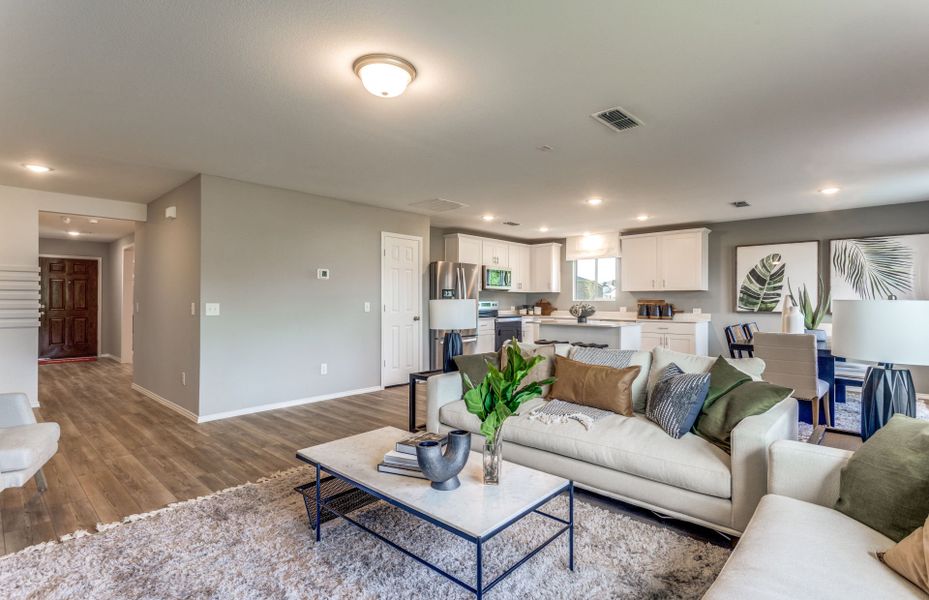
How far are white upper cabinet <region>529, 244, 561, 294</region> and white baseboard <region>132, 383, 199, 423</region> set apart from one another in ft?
19.5

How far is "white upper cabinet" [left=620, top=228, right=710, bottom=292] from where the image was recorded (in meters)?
6.82

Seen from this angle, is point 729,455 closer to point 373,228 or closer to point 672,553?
point 672,553

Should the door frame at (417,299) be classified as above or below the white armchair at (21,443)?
above

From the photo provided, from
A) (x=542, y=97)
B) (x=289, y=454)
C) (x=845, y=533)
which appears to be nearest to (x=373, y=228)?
(x=289, y=454)

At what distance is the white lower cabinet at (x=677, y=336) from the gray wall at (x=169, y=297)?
585 centimetres

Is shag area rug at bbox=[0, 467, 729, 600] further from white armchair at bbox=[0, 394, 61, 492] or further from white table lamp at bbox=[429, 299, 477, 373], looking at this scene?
white table lamp at bbox=[429, 299, 477, 373]

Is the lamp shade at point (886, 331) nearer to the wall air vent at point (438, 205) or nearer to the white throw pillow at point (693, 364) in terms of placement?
the white throw pillow at point (693, 364)

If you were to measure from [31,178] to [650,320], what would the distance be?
25.6 ft

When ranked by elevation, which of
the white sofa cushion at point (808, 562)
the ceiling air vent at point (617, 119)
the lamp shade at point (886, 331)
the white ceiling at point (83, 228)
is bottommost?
the white sofa cushion at point (808, 562)

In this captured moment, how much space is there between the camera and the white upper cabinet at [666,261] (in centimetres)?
682

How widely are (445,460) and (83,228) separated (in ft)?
26.7

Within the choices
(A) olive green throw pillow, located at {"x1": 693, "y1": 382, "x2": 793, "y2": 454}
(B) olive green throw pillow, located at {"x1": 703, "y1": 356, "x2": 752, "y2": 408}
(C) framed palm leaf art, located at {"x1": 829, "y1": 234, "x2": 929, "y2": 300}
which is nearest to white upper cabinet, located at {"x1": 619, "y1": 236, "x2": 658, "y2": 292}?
(C) framed palm leaf art, located at {"x1": 829, "y1": 234, "x2": 929, "y2": 300}

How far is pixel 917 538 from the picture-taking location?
126 centimetres

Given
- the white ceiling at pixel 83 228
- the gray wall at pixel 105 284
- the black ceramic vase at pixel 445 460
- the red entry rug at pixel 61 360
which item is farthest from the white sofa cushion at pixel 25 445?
the red entry rug at pixel 61 360
